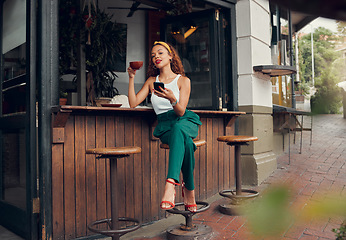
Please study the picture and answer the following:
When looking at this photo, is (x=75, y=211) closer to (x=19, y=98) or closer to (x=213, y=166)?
(x=19, y=98)

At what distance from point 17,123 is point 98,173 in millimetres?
924

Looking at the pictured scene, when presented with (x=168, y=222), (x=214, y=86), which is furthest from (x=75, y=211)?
(x=214, y=86)

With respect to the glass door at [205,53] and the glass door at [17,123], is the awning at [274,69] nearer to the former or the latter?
the glass door at [205,53]

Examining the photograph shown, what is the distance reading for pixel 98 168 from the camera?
3.23 m

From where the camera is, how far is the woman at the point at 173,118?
8.88 feet

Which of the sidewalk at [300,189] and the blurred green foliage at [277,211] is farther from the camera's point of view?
the sidewalk at [300,189]

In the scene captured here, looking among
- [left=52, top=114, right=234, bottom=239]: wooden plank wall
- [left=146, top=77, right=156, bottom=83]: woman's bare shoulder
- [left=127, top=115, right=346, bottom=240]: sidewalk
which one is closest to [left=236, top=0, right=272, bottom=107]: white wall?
[left=127, top=115, right=346, bottom=240]: sidewalk

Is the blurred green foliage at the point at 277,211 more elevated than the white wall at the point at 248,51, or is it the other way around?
the white wall at the point at 248,51

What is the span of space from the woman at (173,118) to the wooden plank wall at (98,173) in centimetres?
40

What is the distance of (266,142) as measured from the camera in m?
5.04

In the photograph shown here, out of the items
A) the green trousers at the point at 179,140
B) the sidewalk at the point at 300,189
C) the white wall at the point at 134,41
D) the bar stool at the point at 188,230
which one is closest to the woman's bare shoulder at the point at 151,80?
the green trousers at the point at 179,140

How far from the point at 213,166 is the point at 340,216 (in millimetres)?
3859

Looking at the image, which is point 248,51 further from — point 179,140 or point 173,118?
point 179,140

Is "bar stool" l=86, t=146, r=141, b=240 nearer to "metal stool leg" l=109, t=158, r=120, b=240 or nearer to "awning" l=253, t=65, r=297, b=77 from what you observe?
"metal stool leg" l=109, t=158, r=120, b=240
